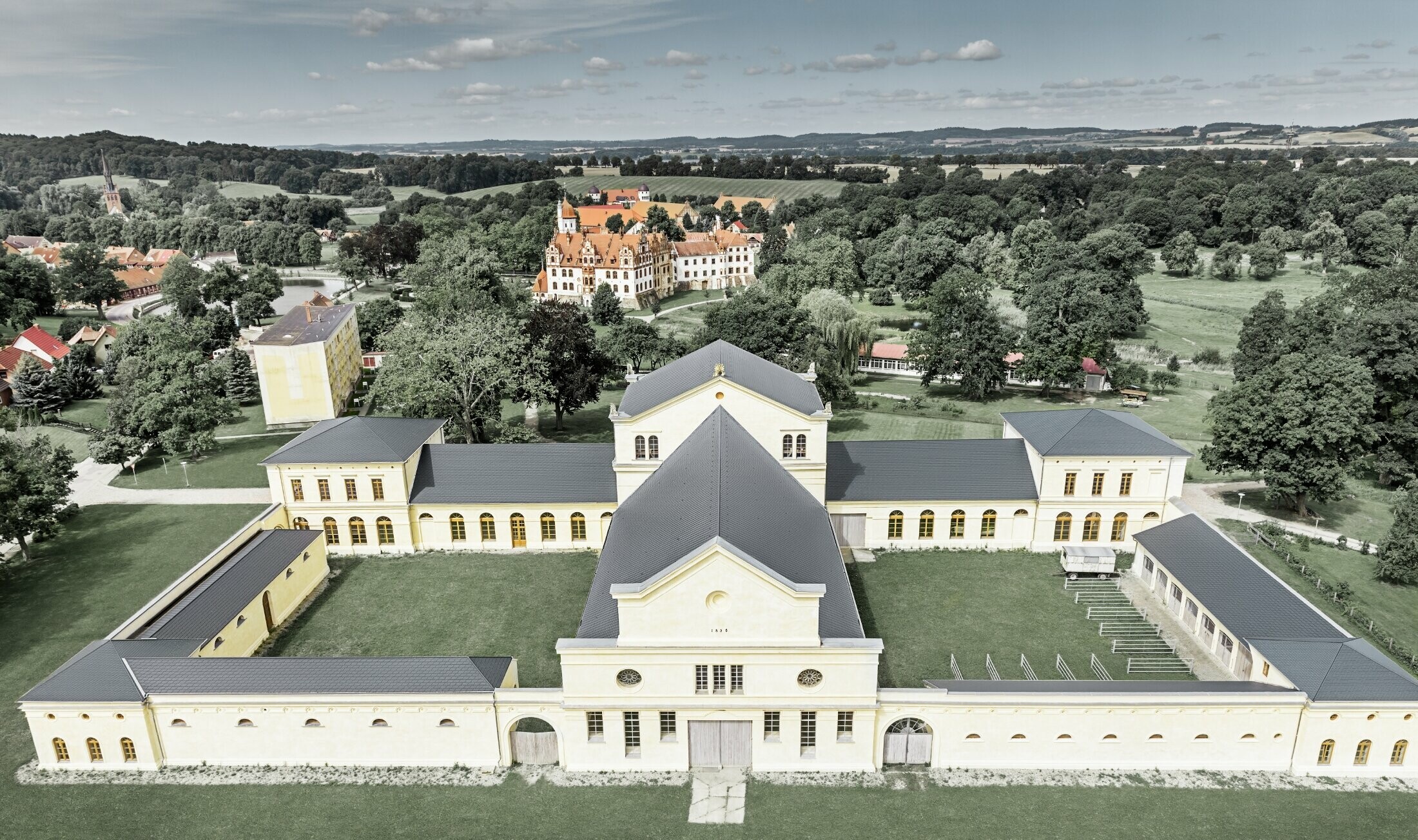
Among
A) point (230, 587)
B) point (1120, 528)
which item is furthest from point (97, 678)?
point (1120, 528)

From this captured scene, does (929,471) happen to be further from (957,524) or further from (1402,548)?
(1402,548)

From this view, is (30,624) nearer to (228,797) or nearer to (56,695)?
(56,695)

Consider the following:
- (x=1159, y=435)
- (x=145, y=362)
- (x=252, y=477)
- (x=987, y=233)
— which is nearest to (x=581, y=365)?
(x=252, y=477)

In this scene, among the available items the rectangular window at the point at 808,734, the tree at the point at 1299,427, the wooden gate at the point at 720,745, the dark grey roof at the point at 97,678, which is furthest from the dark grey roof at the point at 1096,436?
the dark grey roof at the point at 97,678

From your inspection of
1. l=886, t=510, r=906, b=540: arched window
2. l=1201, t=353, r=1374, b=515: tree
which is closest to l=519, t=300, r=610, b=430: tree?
l=886, t=510, r=906, b=540: arched window

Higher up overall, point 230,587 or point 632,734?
point 230,587

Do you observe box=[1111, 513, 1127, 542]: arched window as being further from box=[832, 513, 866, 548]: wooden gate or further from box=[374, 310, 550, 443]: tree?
box=[374, 310, 550, 443]: tree
